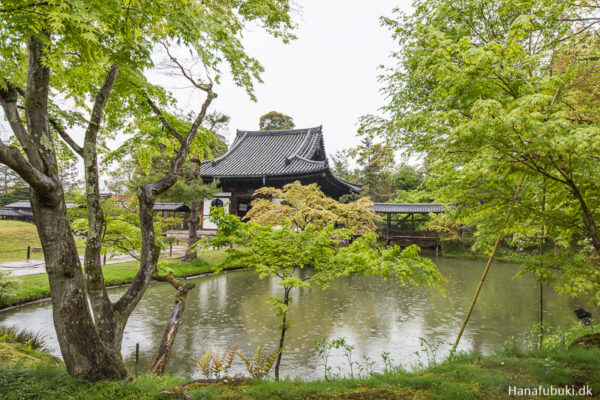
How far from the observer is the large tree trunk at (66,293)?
2938 millimetres

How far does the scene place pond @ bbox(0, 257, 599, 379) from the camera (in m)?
5.72

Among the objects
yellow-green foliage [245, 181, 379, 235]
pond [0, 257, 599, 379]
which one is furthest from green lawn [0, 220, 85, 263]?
yellow-green foliage [245, 181, 379, 235]

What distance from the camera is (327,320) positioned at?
759 cm

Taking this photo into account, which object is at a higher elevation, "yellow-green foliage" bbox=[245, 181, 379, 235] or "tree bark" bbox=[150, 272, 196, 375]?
"yellow-green foliage" bbox=[245, 181, 379, 235]

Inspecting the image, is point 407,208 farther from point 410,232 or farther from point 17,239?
point 17,239

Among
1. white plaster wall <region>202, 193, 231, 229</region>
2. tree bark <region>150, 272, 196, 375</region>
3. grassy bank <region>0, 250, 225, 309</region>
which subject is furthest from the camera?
white plaster wall <region>202, 193, 231, 229</region>

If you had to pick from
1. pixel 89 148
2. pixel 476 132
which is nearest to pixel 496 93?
pixel 476 132

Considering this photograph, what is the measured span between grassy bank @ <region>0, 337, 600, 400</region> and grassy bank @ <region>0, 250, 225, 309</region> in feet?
6.08

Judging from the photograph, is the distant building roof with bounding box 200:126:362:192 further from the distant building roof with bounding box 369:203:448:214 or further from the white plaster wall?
Answer: the distant building roof with bounding box 369:203:448:214

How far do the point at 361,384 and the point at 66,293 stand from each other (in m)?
3.35

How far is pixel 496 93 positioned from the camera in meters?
3.72

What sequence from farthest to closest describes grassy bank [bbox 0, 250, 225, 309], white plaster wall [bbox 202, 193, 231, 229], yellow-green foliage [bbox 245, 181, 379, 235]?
1. white plaster wall [bbox 202, 193, 231, 229]
2. yellow-green foliage [bbox 245, 181, 379, 235]
3. grassy bank [bbox 0, 250, 225, 309]

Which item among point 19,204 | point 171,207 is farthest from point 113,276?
point 19,204

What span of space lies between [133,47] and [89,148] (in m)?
1.26
